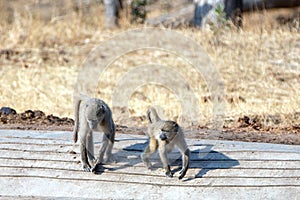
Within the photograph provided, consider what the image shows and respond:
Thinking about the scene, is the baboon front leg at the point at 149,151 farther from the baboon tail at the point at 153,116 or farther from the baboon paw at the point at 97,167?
the baboon paw at the point at 97,167

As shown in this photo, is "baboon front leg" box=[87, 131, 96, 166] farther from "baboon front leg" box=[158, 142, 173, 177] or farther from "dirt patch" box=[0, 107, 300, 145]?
"dirt patch" box=[0, 107, 300, 145]

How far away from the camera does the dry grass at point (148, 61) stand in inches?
391

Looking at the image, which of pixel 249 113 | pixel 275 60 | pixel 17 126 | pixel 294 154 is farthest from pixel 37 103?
pixel 294 154

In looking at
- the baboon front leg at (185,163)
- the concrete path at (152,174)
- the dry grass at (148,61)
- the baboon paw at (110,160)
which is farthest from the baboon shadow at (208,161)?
the dry grass at (148,61)

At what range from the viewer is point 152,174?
6016 mm

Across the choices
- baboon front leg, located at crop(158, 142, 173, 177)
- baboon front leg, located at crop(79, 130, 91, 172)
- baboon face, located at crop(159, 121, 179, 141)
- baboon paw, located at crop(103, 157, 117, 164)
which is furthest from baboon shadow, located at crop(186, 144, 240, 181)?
baboon front leg, located at crop(79, 130, 91, 172)

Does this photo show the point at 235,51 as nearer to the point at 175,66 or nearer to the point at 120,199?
the point at 175,66

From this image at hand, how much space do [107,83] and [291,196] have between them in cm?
602

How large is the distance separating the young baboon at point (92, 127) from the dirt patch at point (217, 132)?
3.91 feet

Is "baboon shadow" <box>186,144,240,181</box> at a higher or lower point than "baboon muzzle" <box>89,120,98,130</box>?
lower

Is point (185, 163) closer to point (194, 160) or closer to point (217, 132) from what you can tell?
point (194, 160)

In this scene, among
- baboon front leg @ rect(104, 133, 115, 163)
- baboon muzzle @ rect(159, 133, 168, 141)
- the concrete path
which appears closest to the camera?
baboon muzzle @ rect(159, 133, 168, 141)

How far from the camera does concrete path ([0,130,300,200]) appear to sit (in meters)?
5.86

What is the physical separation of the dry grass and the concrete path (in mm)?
2450
